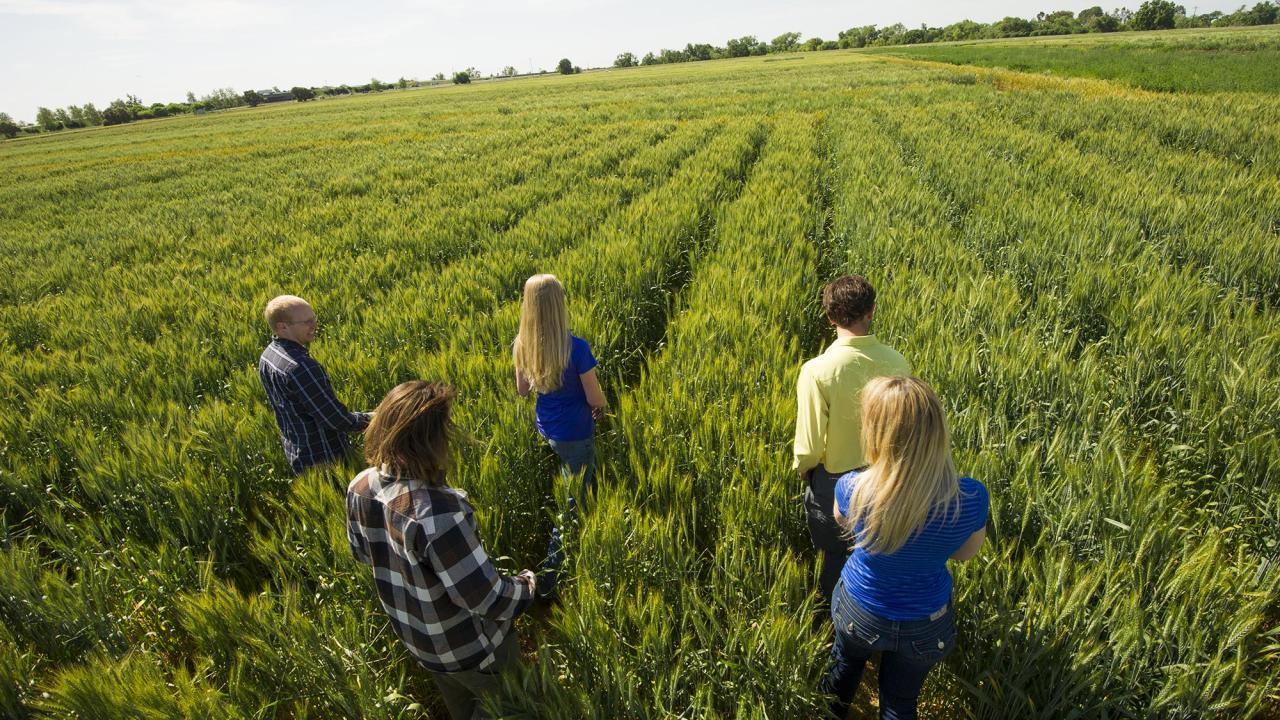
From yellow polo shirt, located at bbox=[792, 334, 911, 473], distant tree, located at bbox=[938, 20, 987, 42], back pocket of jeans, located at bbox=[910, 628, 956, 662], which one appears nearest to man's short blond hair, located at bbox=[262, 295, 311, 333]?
yellow polo shirt, located at bbox=[792, 334, 911, 473]

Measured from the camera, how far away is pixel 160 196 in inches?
555

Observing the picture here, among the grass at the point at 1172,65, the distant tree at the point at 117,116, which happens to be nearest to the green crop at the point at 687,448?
the grass at the point at 1172,65

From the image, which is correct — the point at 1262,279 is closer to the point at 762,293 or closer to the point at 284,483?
the point at 762,293

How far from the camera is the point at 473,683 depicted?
176cm

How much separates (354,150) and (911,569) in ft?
74.5

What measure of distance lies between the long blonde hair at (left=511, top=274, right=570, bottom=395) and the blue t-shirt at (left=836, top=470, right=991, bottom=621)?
152 centimetres

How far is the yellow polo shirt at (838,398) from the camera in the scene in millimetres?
2084

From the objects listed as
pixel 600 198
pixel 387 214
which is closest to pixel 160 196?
pixel 387 214

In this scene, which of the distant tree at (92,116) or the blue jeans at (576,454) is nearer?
the blue jeans at (576,454)

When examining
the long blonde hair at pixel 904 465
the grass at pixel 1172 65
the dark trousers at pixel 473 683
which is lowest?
the dark trousers at pixel 473 683

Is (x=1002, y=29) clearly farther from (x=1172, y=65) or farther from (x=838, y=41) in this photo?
(x=1172, y=65)

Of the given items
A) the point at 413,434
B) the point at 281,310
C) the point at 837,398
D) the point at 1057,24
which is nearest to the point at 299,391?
the point at 281,310

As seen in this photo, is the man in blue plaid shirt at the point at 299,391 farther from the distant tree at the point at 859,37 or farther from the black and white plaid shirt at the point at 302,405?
the distant tree at the point at 859,37

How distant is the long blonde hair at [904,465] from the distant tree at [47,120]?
120840 millimetres
